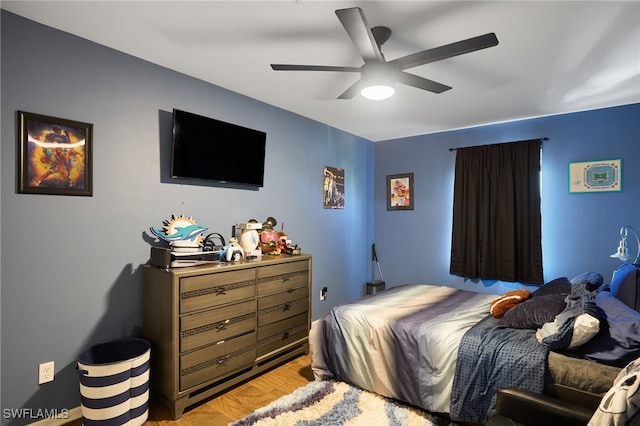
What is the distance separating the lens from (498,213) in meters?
3.90

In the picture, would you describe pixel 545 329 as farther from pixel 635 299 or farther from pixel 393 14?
pixel 393 14

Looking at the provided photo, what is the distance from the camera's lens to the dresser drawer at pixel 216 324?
2.23m

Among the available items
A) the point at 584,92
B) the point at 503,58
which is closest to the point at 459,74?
the point at 503,58

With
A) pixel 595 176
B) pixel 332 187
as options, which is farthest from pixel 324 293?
pixel 595 176

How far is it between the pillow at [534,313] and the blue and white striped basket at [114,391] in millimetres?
2368

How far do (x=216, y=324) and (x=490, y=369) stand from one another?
1.80 metres

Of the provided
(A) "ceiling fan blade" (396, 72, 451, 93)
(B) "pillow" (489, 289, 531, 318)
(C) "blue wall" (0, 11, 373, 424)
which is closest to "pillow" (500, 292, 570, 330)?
(B) "pillow" (489, 289, 531, 318)

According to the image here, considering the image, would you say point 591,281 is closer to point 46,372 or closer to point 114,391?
point 114,391

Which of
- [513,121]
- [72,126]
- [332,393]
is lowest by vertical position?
[332,393]

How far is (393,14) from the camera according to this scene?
74.0 inches

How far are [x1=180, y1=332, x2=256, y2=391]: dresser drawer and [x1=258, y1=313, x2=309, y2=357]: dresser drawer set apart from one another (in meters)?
0.10

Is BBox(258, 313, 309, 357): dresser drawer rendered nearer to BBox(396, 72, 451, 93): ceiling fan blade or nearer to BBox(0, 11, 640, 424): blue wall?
BBox(0, 11, 640, 424): blue wall

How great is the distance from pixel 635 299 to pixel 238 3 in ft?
9.98

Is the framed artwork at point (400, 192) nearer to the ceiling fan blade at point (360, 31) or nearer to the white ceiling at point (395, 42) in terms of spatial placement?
the white ceiling at point (395, 42)
